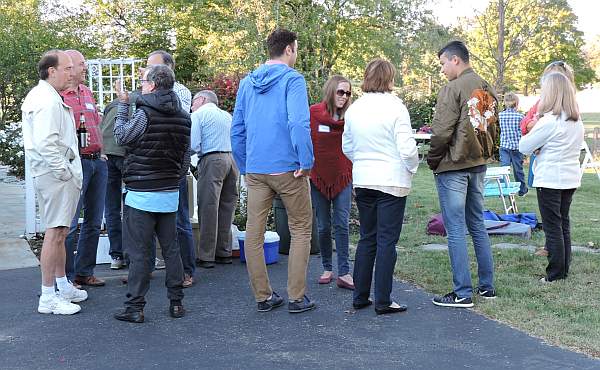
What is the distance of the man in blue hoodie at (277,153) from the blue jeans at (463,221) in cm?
107

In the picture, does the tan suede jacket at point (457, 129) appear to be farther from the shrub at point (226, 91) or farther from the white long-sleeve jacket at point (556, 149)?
the shrub at point (226, 91)

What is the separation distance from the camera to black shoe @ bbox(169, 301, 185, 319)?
495 centimetres

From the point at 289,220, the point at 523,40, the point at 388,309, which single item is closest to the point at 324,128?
the point at 289,220

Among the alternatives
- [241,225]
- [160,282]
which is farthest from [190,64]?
[160,282]

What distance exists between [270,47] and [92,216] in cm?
212

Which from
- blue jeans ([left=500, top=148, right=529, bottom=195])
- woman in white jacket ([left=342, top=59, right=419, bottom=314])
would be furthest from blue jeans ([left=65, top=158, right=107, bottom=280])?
blue jeans ([left=500, top=148, right=529, bottom=195])

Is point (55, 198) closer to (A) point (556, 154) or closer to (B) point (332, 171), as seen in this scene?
(B) point (332, 171)

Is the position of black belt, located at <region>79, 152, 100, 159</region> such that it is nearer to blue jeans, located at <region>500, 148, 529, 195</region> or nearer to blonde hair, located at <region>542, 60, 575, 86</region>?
blonde hair, located at <region>542, 60, 575, 86</region>

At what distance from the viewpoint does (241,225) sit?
8.05 metres

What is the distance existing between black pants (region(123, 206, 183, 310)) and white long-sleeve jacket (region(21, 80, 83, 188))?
54 cm

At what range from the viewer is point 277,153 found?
15.9 ft

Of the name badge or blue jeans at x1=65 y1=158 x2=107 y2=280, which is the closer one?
blue jeans at x1=65 y1=158 x2=107 y2=280

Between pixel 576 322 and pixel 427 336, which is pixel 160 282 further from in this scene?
pixel 576 322

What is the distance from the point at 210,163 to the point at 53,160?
193 centimetres
